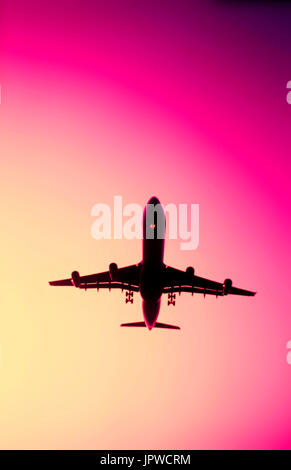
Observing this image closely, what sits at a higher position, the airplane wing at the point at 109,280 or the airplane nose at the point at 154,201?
the airplane nose at the point at 154,201

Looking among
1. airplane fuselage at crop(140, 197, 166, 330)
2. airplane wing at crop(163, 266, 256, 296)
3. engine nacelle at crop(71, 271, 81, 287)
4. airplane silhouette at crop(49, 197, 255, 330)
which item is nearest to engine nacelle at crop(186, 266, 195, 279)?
airplane silhouette at crop(49, 197, 255, 330)

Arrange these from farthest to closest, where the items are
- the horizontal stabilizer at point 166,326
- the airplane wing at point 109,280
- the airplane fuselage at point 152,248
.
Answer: the horizontal stabilizer at point 166,326
the airplane wing at point 109,280
the airplane fuselage at point 152,248

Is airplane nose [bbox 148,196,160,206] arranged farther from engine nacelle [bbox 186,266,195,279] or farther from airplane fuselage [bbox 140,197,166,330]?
engine nacelle [bbox 186,266,195,279]

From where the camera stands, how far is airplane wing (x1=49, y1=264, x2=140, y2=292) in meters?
20.2

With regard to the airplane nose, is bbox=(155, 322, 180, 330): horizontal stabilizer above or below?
below

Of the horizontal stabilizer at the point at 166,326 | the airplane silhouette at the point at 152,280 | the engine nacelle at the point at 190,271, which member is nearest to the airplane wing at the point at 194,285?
the airplane silhouette at the point at 152,280

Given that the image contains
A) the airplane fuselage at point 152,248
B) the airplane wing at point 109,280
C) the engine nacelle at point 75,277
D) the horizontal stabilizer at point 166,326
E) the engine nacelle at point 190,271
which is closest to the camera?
the airplane fuselage at point 152,248

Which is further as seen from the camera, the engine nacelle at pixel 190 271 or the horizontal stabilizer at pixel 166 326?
the horizontal stabilizer at pixel 166 326

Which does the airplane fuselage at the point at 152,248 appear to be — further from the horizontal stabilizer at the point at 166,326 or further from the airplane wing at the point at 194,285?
the horizontal stabilizer at the point at 166,326

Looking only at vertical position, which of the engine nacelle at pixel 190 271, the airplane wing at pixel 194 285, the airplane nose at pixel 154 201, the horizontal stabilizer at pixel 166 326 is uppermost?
the airplane nose at pixel 154 201

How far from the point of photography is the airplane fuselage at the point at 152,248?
1714cm

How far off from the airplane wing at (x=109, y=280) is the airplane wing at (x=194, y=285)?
112cm
